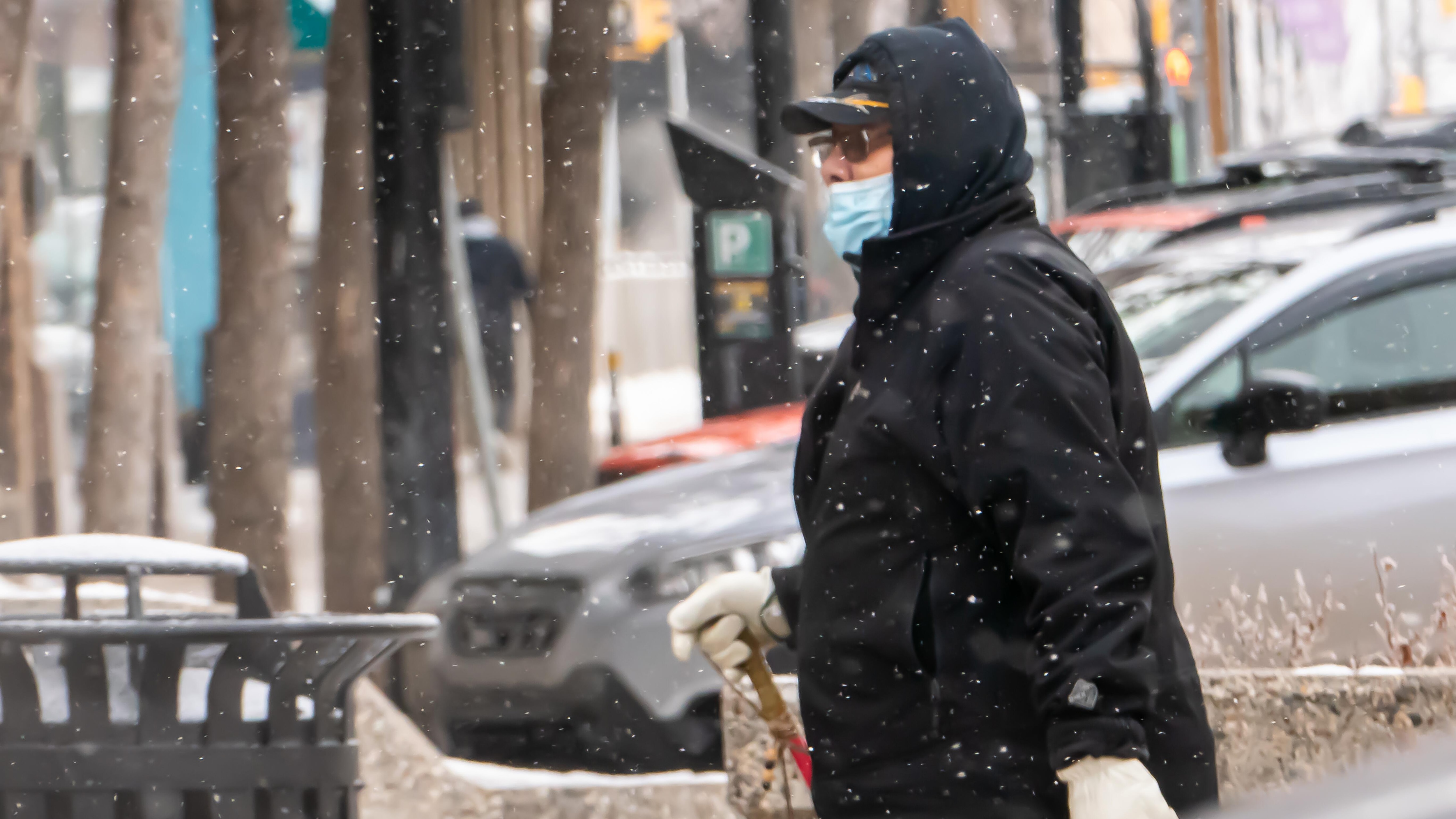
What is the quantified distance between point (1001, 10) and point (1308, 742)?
43.8 feet

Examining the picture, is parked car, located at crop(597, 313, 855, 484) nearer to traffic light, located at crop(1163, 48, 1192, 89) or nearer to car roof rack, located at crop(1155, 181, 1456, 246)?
car roof rack, located at crop(1155, 181, 1456, 246)

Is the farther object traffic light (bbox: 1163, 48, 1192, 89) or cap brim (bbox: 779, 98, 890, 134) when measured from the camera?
traffic light (bbox: 1163, 48, 1192, 89)

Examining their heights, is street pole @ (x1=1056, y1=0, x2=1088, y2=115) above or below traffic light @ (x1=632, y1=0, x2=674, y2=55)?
below

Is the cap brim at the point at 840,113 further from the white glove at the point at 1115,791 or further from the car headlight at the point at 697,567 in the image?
the car headlight at the point at 697,567

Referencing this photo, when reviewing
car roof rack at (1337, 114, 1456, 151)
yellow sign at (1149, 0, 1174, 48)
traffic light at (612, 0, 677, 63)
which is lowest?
car roof rack at (1337, 114, 1456, 151)

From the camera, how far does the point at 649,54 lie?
47.6 feet

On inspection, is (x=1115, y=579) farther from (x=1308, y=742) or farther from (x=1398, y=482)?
(x=1398, y=482)

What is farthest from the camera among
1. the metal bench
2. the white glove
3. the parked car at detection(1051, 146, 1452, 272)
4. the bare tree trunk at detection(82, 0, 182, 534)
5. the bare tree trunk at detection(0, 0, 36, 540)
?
the bare tree trunk at detection(0, 0, 36, 540)

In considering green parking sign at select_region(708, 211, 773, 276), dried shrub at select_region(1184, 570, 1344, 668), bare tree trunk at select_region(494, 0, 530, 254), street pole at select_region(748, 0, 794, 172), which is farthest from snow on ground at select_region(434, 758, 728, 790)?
bare tree trunk at select_region(494, 0, 530, 254)

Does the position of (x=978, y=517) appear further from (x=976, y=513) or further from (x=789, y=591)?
(x=789, y=591)

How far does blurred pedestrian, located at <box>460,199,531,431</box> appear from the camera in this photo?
885 cm

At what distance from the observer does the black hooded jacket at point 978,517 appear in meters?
2.10

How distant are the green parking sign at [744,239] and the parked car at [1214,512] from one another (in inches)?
87.2

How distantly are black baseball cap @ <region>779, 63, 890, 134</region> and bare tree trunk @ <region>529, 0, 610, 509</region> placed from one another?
5.26m
